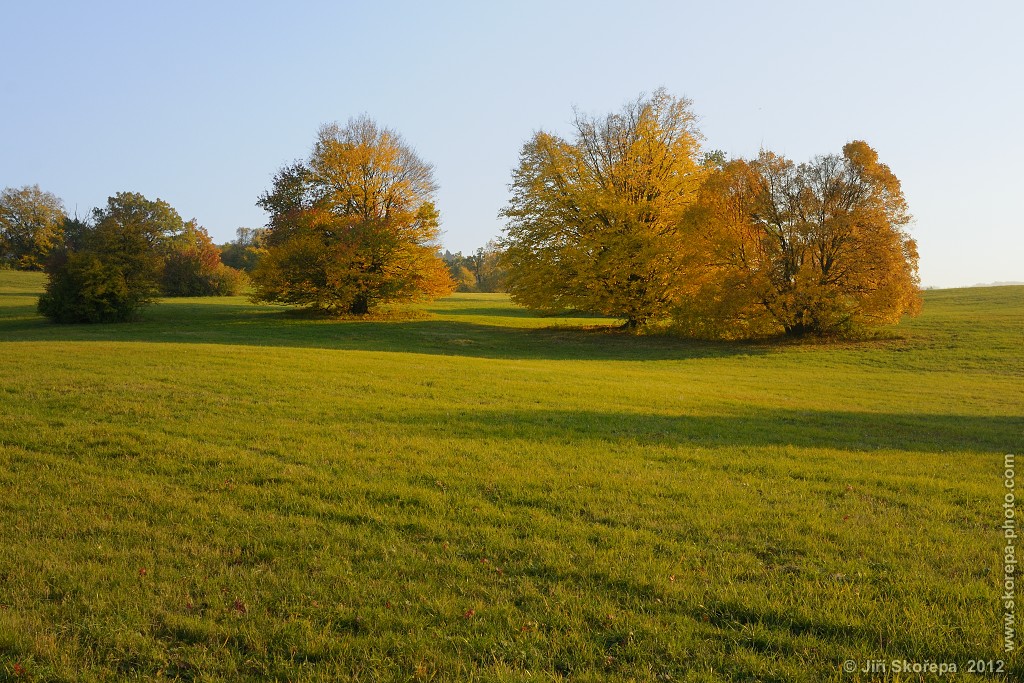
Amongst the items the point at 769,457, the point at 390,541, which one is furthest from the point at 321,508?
the point at 769,457

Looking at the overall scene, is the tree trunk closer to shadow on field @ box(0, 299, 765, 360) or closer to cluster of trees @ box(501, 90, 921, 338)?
shadow on field @ box(0, 299, 765, 360)

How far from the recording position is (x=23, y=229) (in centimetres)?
7762

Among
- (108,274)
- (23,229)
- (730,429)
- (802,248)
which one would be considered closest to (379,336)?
(108,274)

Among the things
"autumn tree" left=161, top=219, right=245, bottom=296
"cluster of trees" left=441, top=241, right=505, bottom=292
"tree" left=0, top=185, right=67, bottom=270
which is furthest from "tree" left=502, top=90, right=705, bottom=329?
"tree" left=0, top=185, right=67, bottom=270

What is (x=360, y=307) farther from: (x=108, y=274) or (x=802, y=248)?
(x=802, y=248)

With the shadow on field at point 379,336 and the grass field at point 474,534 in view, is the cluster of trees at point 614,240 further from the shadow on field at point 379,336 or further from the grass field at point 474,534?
the grass field at point 474,534

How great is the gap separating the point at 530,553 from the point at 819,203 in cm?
2748

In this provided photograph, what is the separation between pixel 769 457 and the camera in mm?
9188

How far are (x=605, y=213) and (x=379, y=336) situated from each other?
13.9 m

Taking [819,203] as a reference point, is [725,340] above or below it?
below

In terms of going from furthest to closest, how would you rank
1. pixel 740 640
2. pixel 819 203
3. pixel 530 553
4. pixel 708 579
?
1. pixel 819 203
2. pixel 530 553
3. pixel 708 579
4. pixel 740 640

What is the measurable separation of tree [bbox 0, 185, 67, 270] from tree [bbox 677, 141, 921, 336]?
264 feet

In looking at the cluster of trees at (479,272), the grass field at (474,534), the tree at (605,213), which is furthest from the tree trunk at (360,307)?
the cluster of trees at (479,272)

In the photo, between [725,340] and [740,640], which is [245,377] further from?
[725,340]
